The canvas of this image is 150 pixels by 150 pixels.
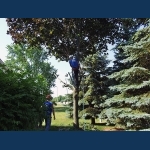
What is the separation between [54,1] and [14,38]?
1216 millimetres

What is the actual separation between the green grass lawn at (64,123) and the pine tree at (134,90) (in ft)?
1.12

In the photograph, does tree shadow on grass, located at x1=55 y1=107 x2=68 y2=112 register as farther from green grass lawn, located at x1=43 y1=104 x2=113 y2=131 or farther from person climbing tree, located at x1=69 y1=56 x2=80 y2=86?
person climbing tree, located at x1=69 y1=56 x2=80 y2=86

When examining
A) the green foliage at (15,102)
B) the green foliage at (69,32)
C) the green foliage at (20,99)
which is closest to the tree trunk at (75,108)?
the green foliage at (69,32)

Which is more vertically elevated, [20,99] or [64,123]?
[20,99]

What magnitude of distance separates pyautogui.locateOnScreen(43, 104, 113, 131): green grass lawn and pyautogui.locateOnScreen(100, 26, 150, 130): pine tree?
0.34 metres

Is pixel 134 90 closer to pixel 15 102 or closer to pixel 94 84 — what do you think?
pixel 94 84

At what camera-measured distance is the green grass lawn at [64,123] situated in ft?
16.6

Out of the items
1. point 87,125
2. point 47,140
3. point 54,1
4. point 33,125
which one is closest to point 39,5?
point 54,1

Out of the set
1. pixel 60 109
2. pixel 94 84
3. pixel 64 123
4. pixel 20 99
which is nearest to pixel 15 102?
pixel 20 99

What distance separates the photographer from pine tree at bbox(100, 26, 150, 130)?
5426 mm

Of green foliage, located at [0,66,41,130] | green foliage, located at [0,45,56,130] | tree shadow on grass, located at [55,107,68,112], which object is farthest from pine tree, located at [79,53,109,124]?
green foliage, located at [0,66,41,130]

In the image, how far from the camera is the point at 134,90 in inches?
222

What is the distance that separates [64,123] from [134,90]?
1523 mm

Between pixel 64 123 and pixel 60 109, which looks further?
pixel 60 109
